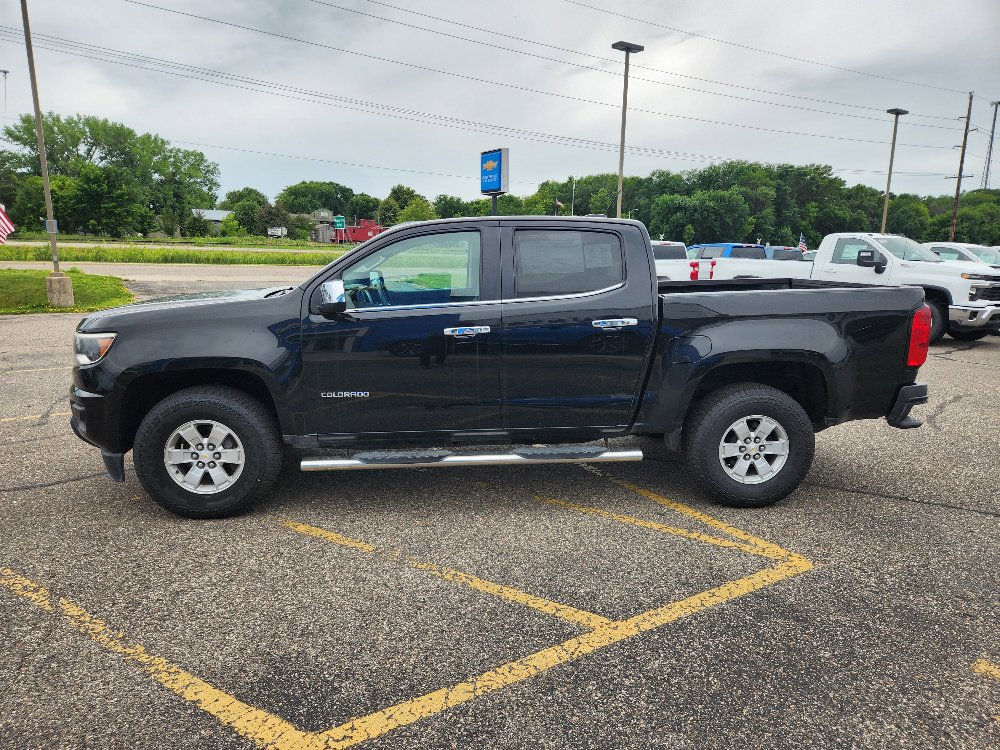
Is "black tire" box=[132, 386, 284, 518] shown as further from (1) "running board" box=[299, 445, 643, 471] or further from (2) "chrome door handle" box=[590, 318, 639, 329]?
(2) "chrome door handle" box=[590, 318, 639, 329]

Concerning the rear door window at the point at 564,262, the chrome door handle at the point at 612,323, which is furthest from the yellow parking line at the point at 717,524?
the rear door window at the point at 564,262

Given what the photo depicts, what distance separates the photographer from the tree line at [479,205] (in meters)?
81.6

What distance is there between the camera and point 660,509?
4660mm

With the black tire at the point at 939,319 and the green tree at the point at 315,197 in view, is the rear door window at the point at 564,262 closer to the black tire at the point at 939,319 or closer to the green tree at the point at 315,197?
the black tire at the point at 939,319

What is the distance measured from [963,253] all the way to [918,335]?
12657 mm

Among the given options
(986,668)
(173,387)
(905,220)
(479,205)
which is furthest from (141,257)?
(905,220)

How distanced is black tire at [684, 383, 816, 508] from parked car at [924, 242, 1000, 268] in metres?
11.2

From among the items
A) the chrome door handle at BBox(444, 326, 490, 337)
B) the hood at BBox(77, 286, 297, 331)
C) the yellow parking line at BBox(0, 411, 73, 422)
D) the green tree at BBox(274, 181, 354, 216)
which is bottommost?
the yellow parking line at BBox(0, 411, 73, 422)

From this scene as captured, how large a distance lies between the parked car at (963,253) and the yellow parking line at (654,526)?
11983 mm

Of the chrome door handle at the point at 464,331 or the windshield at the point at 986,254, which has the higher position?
the windshield at the point at 986,254

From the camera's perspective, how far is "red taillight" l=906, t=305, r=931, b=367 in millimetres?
4535

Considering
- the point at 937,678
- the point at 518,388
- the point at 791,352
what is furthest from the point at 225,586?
the point at 791,352

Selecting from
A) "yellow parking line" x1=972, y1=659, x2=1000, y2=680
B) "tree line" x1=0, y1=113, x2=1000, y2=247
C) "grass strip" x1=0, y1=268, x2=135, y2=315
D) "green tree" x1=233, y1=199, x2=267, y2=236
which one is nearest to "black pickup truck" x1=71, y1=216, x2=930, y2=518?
"yellow parking line" x1=972, y1=659, x2=1000, y2=680

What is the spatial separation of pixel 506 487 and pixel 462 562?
1292 millimetres
